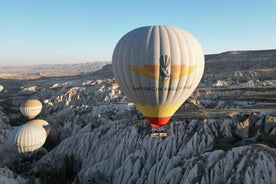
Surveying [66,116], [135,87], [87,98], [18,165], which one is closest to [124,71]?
[135,87]

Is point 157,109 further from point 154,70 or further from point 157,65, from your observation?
point 157,65

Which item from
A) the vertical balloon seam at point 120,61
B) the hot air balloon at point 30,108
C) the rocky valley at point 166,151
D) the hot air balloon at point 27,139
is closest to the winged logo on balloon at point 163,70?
the vertical balloon seam at point 120,61

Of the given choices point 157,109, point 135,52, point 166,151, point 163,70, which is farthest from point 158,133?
point 135,52

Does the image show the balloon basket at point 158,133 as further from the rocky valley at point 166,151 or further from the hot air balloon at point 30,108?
the hot air balloon at point 30,108

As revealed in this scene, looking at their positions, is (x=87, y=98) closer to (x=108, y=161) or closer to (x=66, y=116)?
(x=66, y=116)

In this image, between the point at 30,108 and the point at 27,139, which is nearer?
the point at 27,139
